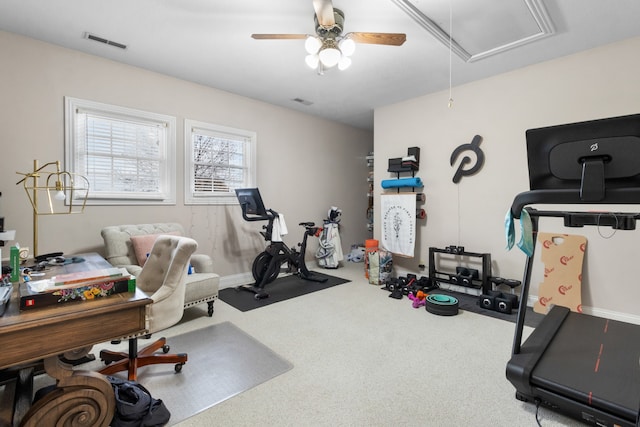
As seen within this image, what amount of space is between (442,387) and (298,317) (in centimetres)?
166

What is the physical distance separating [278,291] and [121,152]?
8.73ft

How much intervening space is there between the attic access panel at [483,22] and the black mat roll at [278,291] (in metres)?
3.40

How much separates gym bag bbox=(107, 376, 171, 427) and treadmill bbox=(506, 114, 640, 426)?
81.9 inches

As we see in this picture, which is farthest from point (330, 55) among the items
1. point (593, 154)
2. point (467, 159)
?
point (467, 159)

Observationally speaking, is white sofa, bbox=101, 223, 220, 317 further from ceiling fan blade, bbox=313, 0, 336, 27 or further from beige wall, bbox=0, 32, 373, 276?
ceiling fan blade, bbox=313, 0, 336, 27

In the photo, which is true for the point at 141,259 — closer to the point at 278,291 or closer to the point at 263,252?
the point at 263,252

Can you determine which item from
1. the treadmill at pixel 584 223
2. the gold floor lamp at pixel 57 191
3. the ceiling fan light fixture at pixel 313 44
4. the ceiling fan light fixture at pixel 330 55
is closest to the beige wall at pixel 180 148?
the gold floor lamp at pixel 57 191

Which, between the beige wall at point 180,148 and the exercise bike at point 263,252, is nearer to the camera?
the beige wall at point 180,148

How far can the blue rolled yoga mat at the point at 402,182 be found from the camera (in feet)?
15.4

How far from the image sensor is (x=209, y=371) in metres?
2.27

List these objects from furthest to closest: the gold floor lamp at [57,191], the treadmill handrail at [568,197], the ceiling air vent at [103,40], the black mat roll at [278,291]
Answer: the black mat roll at [278,291], the gold floor lamp at [57,191], the ceiling air vent at [103,40], the treadmill handrail at [568,197]

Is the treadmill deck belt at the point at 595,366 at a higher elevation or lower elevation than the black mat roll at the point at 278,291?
higher

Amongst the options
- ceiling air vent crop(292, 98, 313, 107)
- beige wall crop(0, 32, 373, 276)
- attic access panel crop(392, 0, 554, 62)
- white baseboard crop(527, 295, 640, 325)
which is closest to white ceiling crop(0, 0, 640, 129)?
attic access panel crop(392, 0, 554, 62)

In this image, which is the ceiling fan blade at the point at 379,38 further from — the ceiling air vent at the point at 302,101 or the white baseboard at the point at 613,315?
the white baseboard at the point at 613,315
